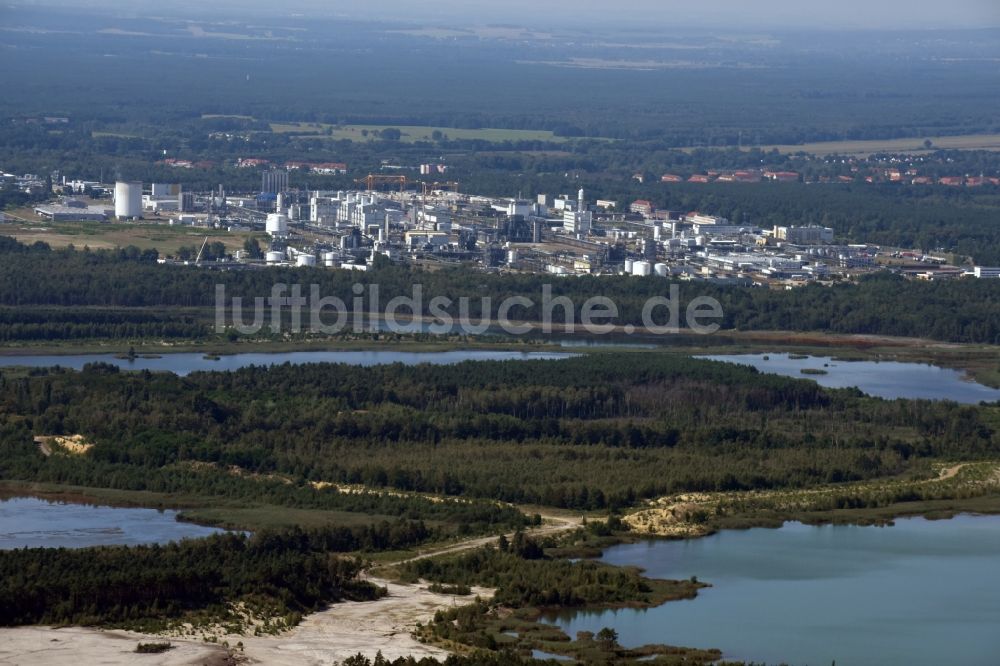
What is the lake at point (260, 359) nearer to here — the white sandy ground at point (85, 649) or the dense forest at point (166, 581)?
the dense forest at point (166, 581)

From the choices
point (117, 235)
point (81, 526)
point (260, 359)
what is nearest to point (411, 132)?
point (117, 235)

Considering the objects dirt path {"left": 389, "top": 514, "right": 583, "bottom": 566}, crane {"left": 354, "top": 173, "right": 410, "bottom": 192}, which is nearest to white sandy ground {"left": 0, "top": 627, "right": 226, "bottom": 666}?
dirt path {"left": 389, "top": 514, "right": 583, "bottom": 566}

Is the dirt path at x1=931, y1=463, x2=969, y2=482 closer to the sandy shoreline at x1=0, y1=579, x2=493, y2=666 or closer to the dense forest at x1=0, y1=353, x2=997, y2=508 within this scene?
the dense forest at x1=0, y1=353, x2=997, y2=508

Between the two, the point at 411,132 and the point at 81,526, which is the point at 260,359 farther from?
the point at 411,132

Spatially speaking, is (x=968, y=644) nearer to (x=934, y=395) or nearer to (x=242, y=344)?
(x=934, y=395)

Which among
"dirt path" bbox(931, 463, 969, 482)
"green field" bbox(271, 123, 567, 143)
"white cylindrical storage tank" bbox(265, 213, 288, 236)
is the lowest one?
"dirt path" bbox(931, 463, 969, 482)

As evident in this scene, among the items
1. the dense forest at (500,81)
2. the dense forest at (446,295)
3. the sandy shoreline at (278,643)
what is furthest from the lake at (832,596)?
the dense forest at (500,81)

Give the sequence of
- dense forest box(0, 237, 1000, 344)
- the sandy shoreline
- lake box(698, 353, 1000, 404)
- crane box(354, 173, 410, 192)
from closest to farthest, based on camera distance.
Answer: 1. the sandy shoreline
2. lake box(698, 353, 1000, 404)
3. dense forest box(0, 237, 1000, 344)
4. crane box(354, 173, 410, 192)
